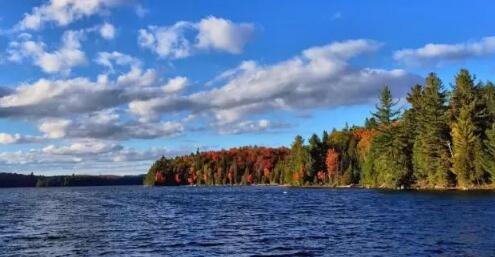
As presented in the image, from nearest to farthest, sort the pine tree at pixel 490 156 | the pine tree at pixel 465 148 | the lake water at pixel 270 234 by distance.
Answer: the lake water at pixel 270 234 → the pine tree at pixel 490 156 → the pine tree at pixel 465 148

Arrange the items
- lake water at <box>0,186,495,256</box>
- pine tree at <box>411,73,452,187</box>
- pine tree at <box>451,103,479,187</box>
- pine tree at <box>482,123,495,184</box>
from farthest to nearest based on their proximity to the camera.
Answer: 1. pine tree at <box>411,73,452,187</box>
2. pine tree at <box>451,103,479,187</box>
3. pine tree at <box>482,123,495,184</box>
4. lake water at <box>0,186,495,256</box>

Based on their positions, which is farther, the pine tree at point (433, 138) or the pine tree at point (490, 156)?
the pine tree at point (433, 138)

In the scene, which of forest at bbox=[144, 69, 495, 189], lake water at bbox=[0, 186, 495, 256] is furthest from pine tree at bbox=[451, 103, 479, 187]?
lake water at bbox=[0, 186, 495, 256]

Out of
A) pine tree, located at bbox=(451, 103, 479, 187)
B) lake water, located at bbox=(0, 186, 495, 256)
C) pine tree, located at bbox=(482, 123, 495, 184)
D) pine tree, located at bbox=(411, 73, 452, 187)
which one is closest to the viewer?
lake water, located at bbox=(0, 186, 495, 256)

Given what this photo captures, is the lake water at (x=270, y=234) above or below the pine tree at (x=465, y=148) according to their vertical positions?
below

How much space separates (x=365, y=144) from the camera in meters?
195

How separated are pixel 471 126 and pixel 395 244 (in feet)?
279

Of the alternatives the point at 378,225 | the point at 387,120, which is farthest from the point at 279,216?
the point at 387,120

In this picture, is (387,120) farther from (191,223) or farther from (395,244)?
(395,244)

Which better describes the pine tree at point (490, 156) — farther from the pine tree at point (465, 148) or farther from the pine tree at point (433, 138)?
the pine tree at point (433, 138)

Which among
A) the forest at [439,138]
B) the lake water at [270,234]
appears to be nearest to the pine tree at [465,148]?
the forest at [439,138]

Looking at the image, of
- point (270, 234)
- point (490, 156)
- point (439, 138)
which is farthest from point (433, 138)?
point (270, 234)

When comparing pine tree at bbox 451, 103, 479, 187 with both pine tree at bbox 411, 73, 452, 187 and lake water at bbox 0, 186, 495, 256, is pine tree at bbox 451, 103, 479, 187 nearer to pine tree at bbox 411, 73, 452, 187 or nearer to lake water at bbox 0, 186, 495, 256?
pine tree at bbox 411, 73, 452, 187

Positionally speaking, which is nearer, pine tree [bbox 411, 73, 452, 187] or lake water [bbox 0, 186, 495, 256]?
lake water [bbox 0, 186, 495, 256]
